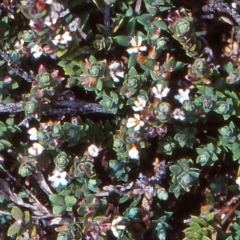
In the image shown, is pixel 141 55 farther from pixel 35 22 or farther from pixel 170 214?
pixel 170 214

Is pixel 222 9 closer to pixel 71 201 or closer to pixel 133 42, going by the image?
pixel 133 42

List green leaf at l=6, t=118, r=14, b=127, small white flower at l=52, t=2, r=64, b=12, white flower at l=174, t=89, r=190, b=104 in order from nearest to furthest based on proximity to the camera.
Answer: small white flower at l=52, t=2, r=64, b=12 → white flower at l=174, t=89, r=190, b=104 → green leaf at l=6, t=118, r=14, b=127

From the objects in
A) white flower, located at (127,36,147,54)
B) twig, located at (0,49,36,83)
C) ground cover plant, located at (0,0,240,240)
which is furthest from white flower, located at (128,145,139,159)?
twig, located at (0,49,36,83)

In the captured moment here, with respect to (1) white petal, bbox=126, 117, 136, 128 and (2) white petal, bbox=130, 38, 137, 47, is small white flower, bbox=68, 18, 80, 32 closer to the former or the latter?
(2) white petal, bbox=130, 38, 137, 47

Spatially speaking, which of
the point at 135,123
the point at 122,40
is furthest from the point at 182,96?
the point at 122,40

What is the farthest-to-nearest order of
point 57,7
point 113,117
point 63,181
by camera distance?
point 113,117 < point 63,181 < point 57,7

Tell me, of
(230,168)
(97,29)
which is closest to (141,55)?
(97,29)
